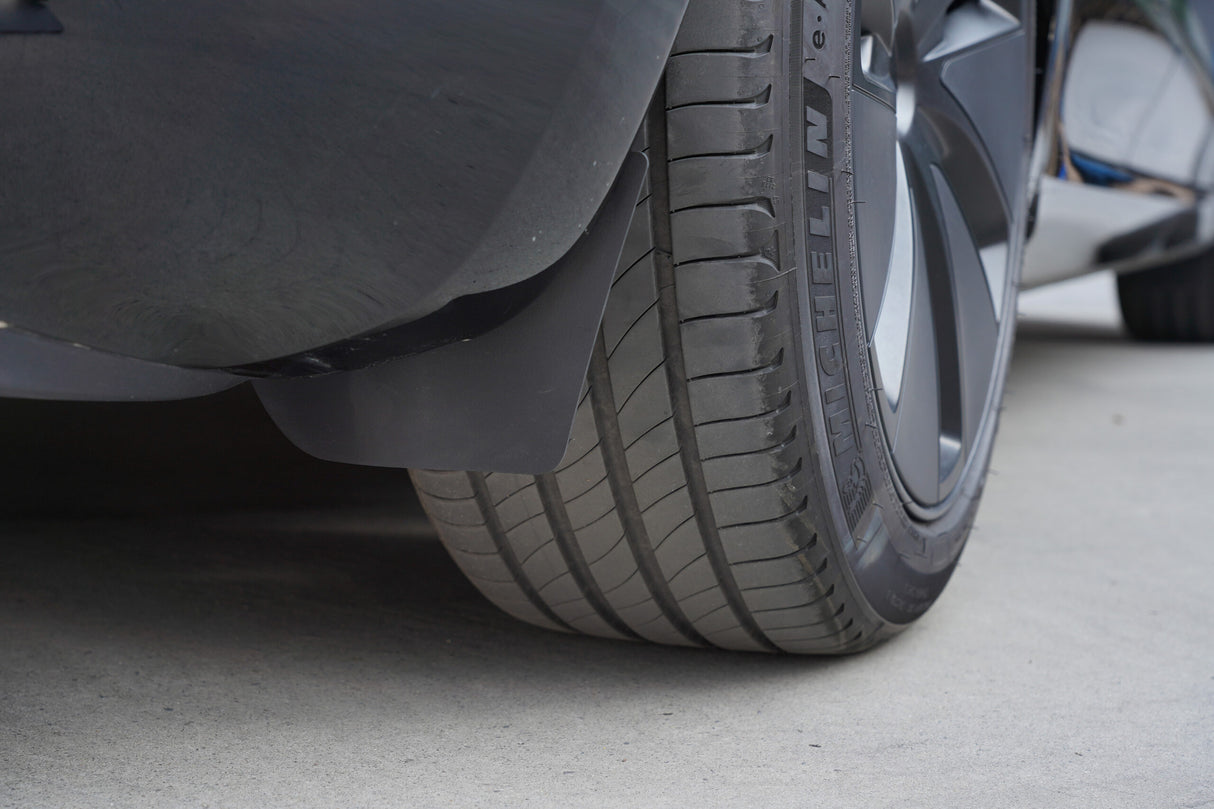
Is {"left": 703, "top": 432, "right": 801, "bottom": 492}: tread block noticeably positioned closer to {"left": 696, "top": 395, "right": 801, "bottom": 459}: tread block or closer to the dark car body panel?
{"left": 696, "top": 395, "right": 801, "bottom": 459}: tread block

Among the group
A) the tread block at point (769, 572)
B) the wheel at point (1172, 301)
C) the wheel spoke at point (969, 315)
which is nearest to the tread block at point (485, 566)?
the tread block at point (769, 572)

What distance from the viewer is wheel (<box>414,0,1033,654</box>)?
3.02 ft

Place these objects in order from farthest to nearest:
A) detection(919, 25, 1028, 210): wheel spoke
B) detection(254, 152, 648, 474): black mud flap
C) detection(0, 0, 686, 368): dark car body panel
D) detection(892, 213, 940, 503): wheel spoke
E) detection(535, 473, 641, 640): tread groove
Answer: detection(919, 25, 1028, 210): wheel spoke
detection(892, 213, 940, 503): wheel spoke
detection(535, 473, 641, 640): tread groove
detection(254, 152, 648, 474): black mud flap
detection(0, 0, 686, 368): dark car body panel

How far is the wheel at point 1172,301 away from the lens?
14.1 ft

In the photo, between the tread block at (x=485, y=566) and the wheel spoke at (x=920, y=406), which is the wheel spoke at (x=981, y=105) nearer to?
the wheel spoke at (x=920, y=406)

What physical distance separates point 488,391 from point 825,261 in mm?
323

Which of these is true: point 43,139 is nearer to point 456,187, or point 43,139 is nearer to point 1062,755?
point 456,187

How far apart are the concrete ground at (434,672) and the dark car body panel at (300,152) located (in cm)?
37

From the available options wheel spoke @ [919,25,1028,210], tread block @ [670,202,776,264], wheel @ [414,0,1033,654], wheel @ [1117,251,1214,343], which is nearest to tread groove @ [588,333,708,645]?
wheel @ [414,0,1033,654]

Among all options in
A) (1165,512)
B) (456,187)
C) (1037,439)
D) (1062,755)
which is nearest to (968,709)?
(1062,755)

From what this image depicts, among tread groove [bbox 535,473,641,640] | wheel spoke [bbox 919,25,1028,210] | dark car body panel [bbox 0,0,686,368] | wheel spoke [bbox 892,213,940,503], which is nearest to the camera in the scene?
dark car body panel [bbox 0,0,686,368]

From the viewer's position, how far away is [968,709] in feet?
3.64

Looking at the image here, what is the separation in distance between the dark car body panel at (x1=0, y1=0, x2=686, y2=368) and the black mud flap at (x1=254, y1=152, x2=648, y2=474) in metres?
0.04

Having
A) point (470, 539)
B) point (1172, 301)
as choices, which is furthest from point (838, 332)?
point (1172, 301)
